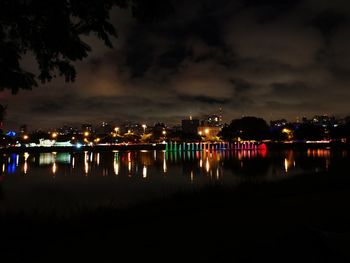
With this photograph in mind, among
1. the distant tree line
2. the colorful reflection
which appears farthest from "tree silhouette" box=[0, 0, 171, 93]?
the distant tree line

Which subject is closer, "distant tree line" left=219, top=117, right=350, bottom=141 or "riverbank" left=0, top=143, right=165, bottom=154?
"riverbank" left=0, top=143, right=165, bottom=154

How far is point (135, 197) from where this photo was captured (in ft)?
83.3

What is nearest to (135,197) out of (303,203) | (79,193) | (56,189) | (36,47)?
(79,193)

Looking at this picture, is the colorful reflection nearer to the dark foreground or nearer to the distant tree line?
the dark foreground

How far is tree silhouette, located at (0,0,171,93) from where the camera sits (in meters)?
5.07

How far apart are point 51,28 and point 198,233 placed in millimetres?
6703

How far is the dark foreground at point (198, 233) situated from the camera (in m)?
5.28

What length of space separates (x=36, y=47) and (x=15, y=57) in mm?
533

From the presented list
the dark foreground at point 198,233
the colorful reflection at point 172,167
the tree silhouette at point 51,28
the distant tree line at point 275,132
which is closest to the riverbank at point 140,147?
the distant tree line at point 275,132

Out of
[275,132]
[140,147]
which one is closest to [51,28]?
[140,147]

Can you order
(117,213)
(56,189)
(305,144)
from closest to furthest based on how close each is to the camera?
(117,213) < (56,189) < (305,144)

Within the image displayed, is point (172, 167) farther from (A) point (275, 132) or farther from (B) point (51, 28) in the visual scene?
(A) point (275, 132)

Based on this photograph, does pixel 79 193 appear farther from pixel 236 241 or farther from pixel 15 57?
pixel 15 57

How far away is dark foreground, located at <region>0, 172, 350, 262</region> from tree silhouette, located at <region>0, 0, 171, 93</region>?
449cm
